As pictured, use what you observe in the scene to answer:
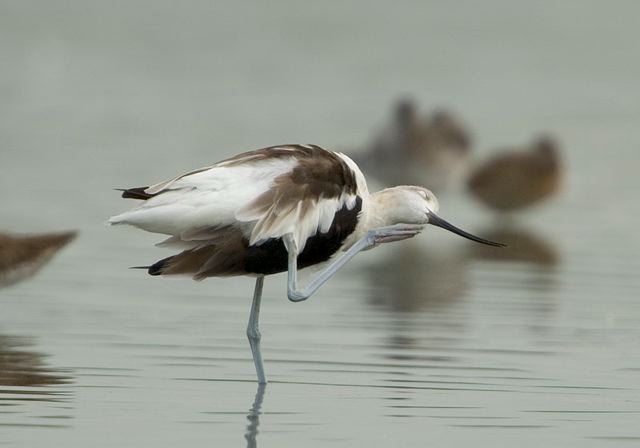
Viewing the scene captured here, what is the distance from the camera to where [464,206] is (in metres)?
18.9

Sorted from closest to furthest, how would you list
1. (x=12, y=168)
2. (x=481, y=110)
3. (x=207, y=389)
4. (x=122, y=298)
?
1. (x=207, y=389)
2. (x=122, y=298)
3. (x=12, y=168)
4. (x=481, y=110)

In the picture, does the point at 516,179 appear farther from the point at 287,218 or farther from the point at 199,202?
the point at 199,202

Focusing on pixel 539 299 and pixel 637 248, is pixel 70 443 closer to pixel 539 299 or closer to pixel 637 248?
pixel 539 299

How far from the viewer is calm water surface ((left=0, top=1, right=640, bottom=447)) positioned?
24.7 ft

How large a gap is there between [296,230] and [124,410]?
3.94ft

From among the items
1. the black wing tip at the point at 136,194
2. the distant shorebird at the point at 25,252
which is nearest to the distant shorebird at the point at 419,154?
the distant shorebird at the point at 25,252

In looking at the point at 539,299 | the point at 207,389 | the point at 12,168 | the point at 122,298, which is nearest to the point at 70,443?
the point at 207,389

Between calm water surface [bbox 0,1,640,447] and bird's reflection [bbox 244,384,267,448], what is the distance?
0.03 m

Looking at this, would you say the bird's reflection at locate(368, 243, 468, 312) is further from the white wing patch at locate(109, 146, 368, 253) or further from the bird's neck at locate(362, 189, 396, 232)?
the white wing patch at locate(109, 146, 368, 253)

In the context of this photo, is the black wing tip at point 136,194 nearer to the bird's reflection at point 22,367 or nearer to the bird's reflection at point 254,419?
the bird's reflection at point 22,367

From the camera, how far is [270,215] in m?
7.95

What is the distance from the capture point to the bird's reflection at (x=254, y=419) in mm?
6934

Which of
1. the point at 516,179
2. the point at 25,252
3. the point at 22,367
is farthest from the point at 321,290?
the point at 516,179

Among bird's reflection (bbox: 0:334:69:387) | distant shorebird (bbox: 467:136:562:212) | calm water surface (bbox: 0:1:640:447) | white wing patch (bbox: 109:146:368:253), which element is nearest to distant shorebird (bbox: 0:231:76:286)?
calm water surface (bbox: 0:1:640:447)
